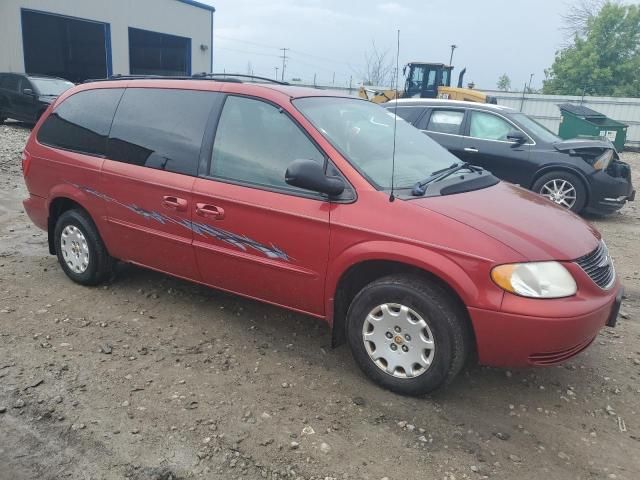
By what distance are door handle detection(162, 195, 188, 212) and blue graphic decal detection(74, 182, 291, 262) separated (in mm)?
75

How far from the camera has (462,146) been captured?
825cm

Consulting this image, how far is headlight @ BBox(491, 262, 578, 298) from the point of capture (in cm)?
278

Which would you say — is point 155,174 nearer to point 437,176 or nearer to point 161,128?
point 161,128

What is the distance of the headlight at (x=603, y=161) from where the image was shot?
779 cm

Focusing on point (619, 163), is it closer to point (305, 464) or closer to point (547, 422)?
point (547, 422)

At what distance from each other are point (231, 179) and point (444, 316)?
167 centimetres

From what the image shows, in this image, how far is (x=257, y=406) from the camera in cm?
306

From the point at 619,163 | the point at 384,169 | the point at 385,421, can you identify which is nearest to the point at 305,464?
the point at 385,421

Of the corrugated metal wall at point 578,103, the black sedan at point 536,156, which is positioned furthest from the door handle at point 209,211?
the corrugated metal wall at point 578,103

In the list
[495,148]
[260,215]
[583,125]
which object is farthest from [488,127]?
[583,125]

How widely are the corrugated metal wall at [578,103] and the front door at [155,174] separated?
20.4m

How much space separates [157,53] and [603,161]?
2477 cm

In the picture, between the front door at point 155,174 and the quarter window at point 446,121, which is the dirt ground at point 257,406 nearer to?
the front door at point 155,174

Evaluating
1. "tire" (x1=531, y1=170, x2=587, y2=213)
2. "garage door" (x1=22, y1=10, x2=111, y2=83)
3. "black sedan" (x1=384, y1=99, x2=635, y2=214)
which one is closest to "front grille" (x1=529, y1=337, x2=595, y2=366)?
"tire" (x1=531, y1=170, x2=587, y2=213)
